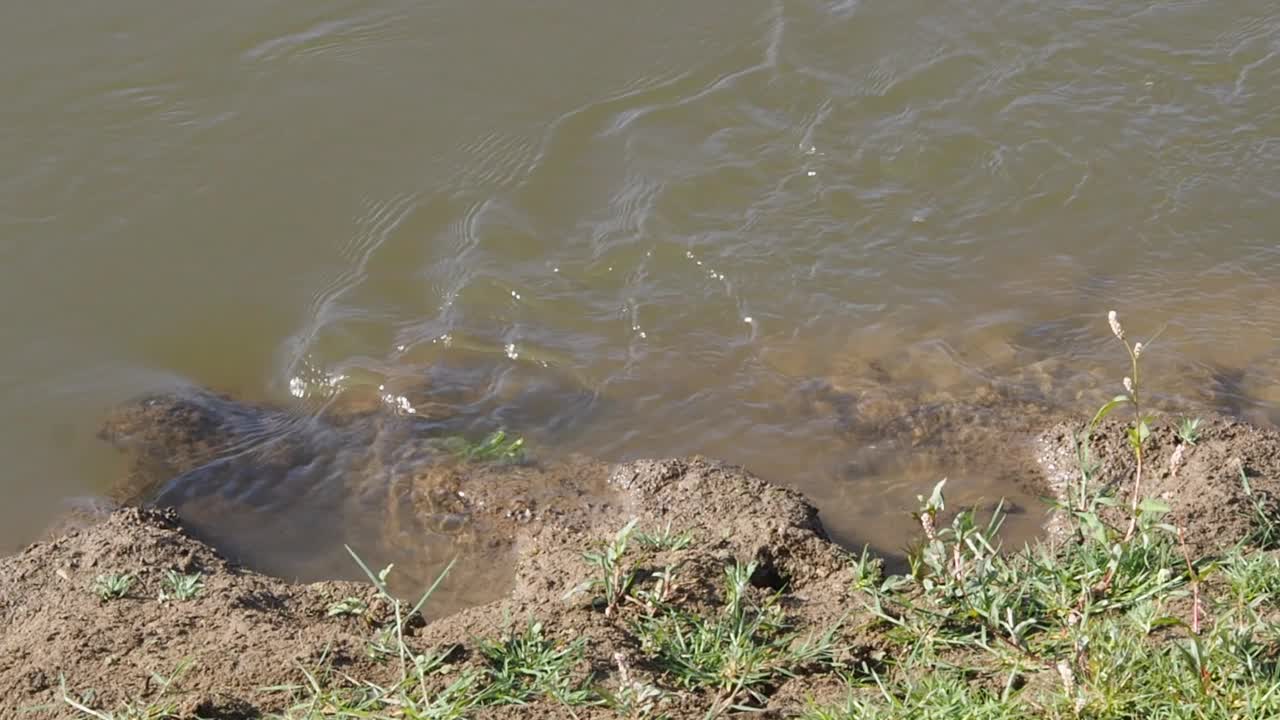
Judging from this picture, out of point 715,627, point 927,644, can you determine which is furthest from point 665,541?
point 927,644

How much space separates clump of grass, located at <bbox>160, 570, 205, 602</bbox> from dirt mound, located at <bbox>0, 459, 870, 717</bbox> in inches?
1.1

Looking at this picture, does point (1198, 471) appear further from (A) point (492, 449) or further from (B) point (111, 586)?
(B) point (111, 586)

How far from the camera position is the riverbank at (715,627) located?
321 centimetres

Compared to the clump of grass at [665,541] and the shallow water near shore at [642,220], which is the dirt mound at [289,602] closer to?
the clump of grass at [665,541]

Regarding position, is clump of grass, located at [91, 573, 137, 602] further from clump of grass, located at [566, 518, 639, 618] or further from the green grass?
clump of grass, located at [566, 518, 639, 618]

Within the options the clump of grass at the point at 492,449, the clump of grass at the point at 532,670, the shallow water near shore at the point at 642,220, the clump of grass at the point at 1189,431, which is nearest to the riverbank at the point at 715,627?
the clump of grass at the point at 532,670

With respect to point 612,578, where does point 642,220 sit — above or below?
below

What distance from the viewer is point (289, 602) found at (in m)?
4.01

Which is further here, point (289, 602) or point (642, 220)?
point (642, 220)

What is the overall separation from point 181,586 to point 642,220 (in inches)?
116

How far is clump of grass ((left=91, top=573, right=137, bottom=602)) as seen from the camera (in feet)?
12.6

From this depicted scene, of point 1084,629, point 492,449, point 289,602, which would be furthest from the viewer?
point 492,449

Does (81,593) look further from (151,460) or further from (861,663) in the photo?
(861,663)

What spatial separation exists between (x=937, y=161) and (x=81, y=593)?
4.34 meters
